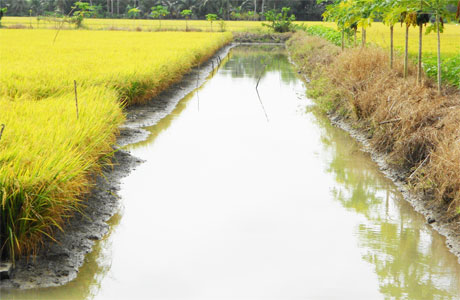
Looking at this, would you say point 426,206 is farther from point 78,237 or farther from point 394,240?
point 78,237

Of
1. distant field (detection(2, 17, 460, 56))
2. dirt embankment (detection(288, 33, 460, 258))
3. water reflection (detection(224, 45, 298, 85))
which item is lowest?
dirt embankment (detection(288, 33, 460, 258))

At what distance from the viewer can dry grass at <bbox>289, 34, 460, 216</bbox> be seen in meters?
5.71

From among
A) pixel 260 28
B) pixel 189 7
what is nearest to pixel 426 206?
pixel 260 28

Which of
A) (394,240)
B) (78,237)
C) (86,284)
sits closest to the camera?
(86,284)

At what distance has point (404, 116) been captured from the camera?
290 inches

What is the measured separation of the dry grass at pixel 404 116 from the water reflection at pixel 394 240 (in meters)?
0.31

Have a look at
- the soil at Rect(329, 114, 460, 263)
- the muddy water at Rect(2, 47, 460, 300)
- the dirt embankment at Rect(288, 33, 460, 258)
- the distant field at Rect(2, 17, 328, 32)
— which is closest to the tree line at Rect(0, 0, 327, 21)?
the distant field at Rect(2, 17, 328, 32)

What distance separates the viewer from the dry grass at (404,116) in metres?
5.71

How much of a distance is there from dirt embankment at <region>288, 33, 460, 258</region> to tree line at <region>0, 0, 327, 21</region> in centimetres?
4417

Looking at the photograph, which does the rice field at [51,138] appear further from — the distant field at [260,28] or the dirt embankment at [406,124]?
the distant field at [260,28]

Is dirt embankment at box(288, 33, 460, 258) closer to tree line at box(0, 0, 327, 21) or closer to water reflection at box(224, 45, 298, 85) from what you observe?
water reflection at box(224, 45, 298, 85)

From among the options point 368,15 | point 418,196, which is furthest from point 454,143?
point 368,15

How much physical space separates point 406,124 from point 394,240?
7.55ft

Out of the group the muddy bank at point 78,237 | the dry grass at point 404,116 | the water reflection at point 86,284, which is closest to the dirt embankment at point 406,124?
the dry grass at point 404,116
